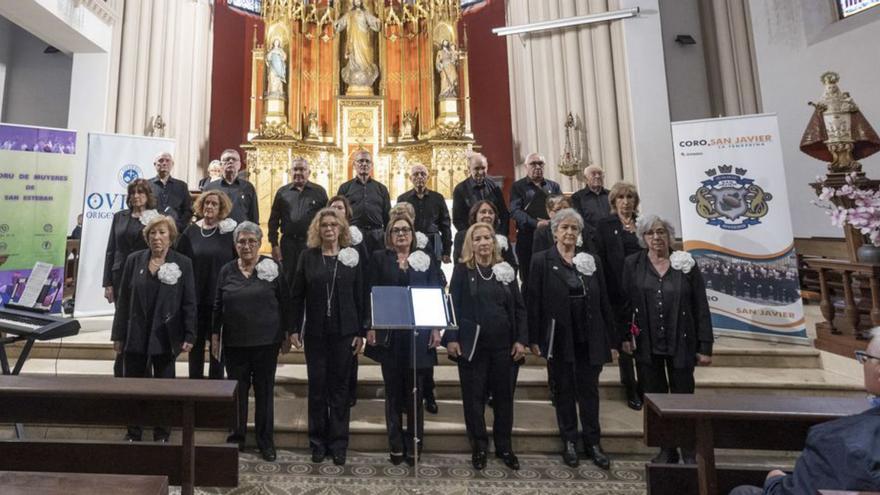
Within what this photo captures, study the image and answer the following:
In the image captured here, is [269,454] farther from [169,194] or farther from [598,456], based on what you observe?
[169,194]

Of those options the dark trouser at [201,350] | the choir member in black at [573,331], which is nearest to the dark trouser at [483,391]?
the choir member in black at [573,331]

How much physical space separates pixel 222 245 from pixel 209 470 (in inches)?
60.7

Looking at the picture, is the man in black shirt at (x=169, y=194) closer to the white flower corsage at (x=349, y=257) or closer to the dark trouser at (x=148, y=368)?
the dark trouser at (x=148, y=368)

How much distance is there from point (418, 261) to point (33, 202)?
392cm

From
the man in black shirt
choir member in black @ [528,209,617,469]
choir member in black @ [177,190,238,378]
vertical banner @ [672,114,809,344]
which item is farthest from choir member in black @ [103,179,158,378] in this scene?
vertical banner @ [672,114,809,344]

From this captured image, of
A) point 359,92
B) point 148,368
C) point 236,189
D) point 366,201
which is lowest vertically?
point 148,368

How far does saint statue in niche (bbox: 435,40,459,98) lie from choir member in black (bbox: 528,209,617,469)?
5.74 metres

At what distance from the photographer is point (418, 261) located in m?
2.78

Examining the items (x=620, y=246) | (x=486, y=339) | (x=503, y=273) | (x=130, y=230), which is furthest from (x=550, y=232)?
(x=130, y=230)

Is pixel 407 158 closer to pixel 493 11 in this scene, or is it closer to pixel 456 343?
pixel 493 11

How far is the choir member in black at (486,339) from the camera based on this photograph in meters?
2.59

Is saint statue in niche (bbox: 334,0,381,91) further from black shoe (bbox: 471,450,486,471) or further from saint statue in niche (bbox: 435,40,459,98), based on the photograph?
black shoe (bbox: 471,450,486,471)

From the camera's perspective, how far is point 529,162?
4.06 m

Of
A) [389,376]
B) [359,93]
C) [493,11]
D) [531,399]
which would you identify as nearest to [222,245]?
[389,376]
